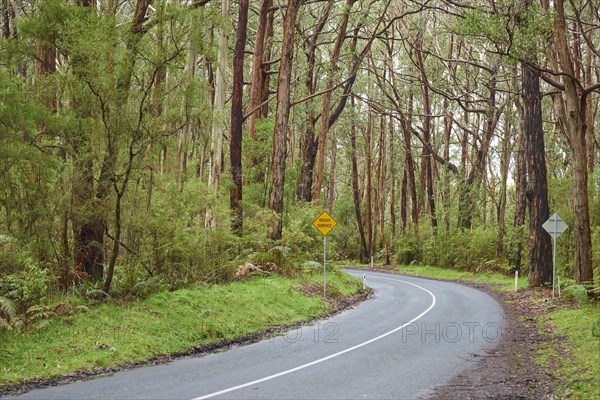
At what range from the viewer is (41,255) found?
45.4 feet

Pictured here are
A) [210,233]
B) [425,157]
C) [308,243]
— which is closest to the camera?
[210,233]

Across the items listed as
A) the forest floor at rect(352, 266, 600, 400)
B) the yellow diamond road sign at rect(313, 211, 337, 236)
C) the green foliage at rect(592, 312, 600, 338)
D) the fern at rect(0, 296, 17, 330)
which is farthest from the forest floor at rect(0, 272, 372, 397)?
the green foliage at rect(592, 312, 600, 338)

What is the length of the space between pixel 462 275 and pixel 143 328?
28650 mm

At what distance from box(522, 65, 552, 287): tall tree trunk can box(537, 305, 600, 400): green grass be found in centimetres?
695

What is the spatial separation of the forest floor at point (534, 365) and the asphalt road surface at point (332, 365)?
0.39 metres

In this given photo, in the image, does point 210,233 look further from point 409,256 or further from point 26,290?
point 409,256

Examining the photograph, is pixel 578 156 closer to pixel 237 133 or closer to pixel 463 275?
pixel 237 133

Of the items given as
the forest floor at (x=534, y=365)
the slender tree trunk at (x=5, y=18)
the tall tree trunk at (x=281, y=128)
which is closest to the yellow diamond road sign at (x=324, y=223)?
the tall tree trunk at (x=281, y=128)

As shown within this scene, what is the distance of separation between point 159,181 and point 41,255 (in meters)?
3.53

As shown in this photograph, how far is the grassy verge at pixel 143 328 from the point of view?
35.2 feet

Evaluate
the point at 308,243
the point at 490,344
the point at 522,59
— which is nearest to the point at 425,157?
the point at 308,243

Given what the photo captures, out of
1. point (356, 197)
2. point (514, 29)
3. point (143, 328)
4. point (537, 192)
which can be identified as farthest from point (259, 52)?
point (356, 197)

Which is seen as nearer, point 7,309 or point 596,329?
point 7,309

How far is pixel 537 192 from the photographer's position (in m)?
25.6
